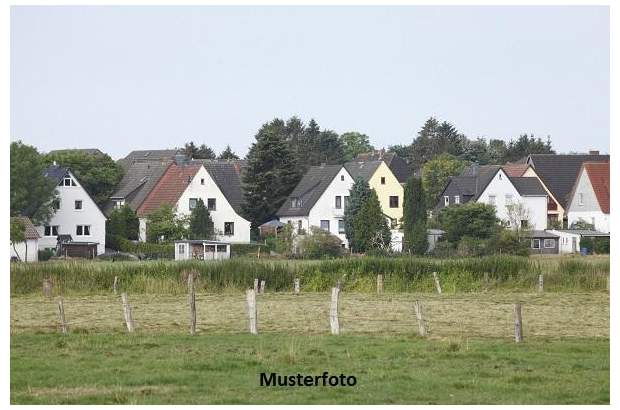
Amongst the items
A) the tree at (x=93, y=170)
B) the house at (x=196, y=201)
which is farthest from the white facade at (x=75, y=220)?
the tree at (x=93, y=170)

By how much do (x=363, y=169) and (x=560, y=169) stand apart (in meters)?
16.4

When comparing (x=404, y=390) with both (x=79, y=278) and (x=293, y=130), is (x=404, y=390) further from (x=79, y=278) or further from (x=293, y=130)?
(x=293, y=130)

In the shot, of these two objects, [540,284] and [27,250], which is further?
[27,250]

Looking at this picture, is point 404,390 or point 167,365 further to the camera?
point 167,365

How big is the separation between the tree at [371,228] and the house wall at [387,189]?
461 inches

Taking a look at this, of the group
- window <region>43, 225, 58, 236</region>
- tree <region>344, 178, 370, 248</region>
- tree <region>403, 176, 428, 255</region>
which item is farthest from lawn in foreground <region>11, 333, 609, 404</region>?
tree <region>344, 178, 370, 248</region>

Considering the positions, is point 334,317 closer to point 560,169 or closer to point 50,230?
point 50,230

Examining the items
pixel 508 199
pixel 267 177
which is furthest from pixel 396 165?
pixel 508 199

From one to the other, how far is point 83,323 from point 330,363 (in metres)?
10.2

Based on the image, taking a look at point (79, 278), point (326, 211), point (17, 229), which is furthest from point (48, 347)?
point (326, 211)

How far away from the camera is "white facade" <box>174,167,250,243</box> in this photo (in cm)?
8962

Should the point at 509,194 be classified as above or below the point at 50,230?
above

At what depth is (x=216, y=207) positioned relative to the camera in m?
90.1

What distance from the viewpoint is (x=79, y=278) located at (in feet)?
137
